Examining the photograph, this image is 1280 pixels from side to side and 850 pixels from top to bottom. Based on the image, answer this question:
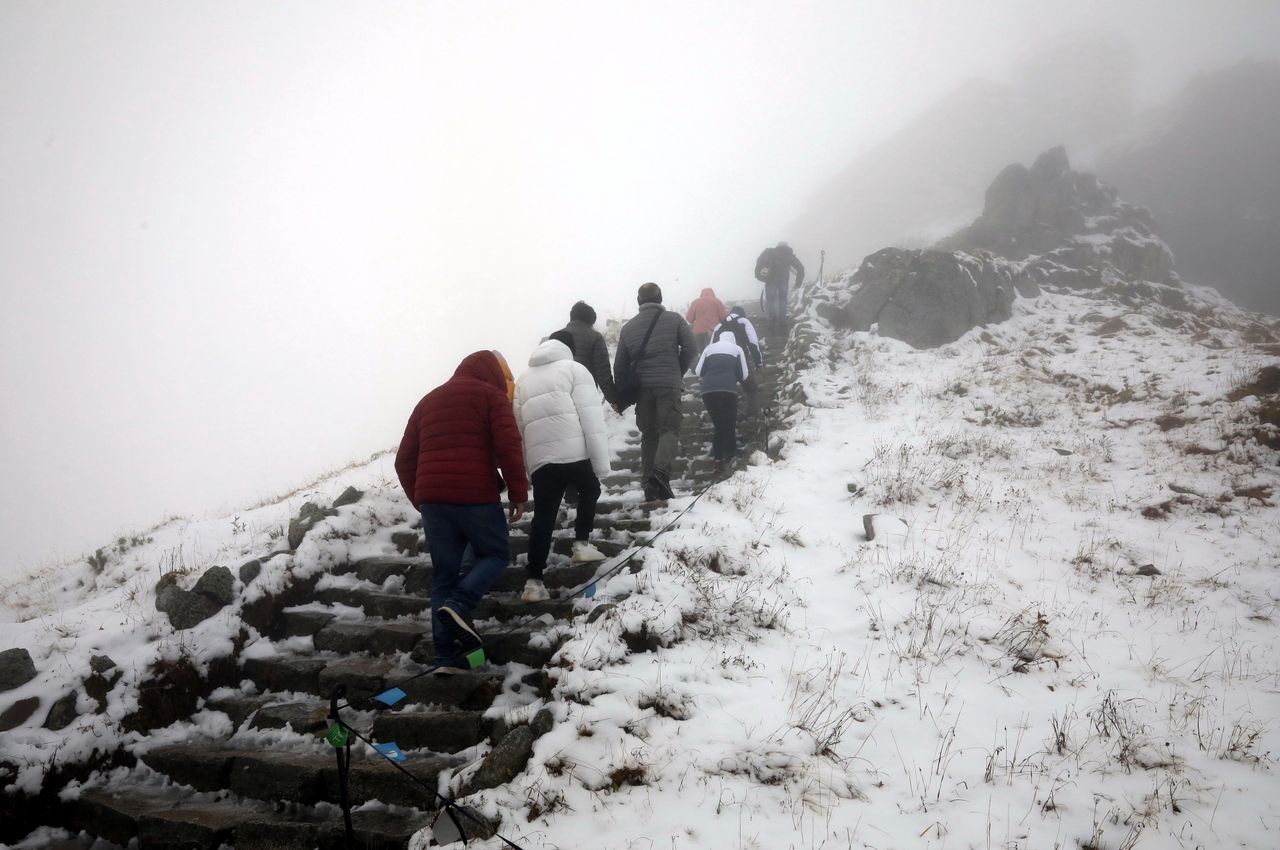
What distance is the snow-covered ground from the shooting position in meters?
2.76

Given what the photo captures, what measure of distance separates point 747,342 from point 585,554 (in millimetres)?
5491

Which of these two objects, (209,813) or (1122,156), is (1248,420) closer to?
(209,813)

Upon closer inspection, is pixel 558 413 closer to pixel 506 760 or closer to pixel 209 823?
pixel 506 760

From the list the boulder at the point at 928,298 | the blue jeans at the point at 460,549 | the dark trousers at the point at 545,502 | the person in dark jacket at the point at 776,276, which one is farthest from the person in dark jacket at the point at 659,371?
the boulder at the point at 928,298

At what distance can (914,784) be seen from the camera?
290 centimetres

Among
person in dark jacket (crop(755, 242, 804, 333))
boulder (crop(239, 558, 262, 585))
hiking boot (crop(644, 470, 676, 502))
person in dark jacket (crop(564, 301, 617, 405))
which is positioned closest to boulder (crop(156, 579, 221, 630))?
boulder (crop(239, 558, 262, 585))

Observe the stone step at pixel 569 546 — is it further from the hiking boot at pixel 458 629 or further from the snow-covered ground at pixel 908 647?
the hiking boot at pixel 458 629

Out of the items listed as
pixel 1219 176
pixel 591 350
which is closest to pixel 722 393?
pixel 591 350

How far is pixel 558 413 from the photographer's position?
4754mm

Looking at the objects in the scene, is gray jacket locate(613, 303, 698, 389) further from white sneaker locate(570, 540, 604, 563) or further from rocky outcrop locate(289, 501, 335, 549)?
rocky outcrop locate(289, 501, 335, 549)

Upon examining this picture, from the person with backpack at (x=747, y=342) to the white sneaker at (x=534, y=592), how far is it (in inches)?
200

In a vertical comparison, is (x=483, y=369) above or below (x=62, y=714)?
above

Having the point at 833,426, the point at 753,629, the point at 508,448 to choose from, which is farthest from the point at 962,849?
the point at 833,426

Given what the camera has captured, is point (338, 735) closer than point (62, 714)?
Yes
